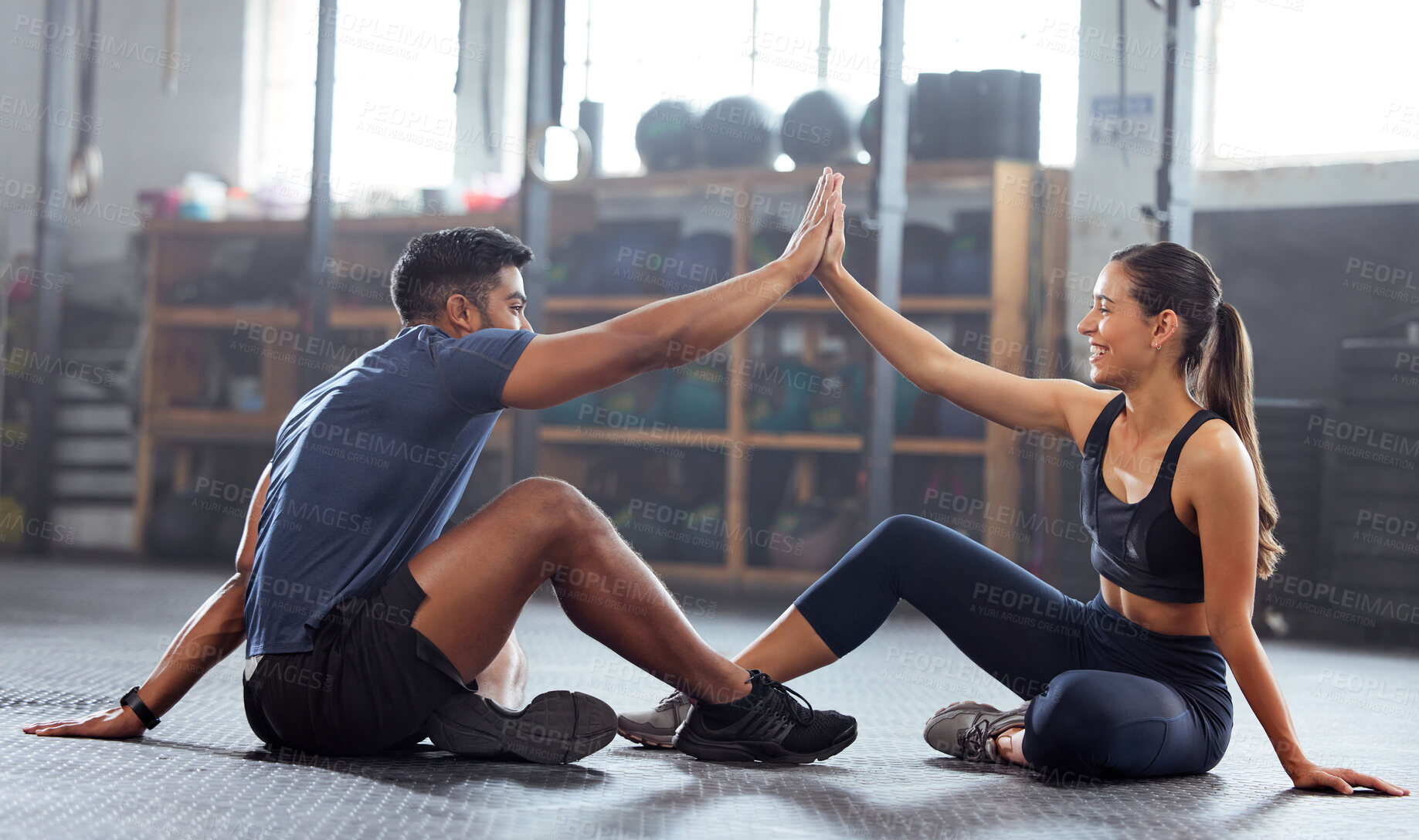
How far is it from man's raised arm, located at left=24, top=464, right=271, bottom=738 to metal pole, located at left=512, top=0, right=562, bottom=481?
3125 millimetres

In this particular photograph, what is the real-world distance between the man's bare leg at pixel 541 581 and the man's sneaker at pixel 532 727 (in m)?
0.09

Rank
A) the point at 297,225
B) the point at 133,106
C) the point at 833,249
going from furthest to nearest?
the point at 133,106 → the point at 297,225 → the point at 833,249

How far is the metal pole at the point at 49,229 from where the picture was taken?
5.77 metres

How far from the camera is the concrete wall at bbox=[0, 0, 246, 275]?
6660mm

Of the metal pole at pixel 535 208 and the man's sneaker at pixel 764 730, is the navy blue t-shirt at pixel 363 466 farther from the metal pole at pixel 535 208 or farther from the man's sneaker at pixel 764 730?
the metal pole at pixel 535 208

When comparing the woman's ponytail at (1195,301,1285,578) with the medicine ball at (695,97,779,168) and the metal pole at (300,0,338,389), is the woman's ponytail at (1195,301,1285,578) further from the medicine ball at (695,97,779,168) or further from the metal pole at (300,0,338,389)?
the metal pole at (300,0,338,389)

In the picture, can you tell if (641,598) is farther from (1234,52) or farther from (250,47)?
(250,47)

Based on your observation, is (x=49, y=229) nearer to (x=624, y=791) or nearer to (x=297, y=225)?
(x=297, y=225)

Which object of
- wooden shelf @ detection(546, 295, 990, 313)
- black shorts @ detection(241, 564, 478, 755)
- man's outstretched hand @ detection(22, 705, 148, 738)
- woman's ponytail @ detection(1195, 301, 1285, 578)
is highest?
wooden shelf @ detection(546, 295, 990, 313)

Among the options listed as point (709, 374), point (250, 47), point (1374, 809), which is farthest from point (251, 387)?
point (1374, 809)

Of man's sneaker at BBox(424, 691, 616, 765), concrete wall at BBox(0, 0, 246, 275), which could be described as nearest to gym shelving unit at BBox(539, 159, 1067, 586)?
concrete wall at BBox(0, 0, 246, 275)

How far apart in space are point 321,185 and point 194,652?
12.9 ft

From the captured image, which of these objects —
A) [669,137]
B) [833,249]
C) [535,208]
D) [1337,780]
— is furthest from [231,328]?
[1337,780]

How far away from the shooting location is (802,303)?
5.32 m
